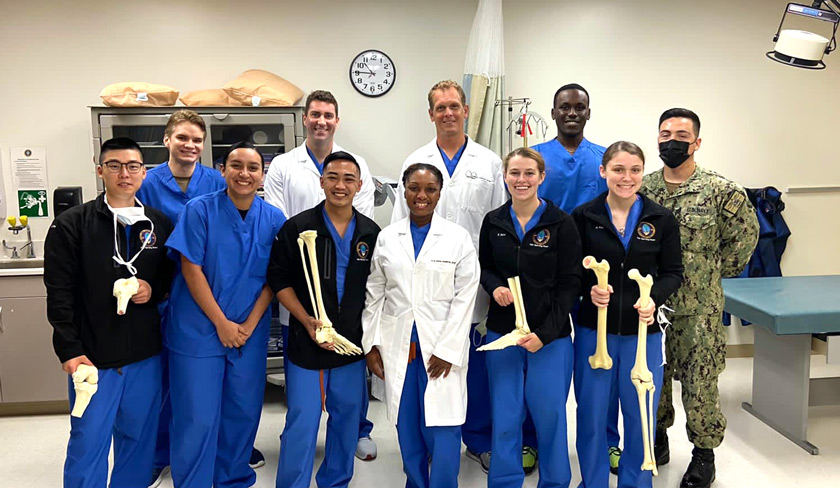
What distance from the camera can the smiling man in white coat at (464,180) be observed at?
2705 millimetres

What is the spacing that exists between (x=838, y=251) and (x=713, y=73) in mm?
1748

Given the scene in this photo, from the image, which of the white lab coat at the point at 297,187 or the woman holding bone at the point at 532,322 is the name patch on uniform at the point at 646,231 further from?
the white lab coat at the point at 297,187

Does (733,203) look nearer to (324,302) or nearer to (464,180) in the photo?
(464,180)

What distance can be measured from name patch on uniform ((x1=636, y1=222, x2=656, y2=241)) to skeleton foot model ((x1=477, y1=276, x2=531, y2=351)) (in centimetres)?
53

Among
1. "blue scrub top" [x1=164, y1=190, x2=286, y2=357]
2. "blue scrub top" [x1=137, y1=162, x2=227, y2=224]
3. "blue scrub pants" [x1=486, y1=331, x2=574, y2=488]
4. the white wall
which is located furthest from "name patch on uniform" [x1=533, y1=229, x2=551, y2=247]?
the white wall

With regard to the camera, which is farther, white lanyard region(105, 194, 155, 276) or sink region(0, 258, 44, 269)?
sink region(0, 258, 44, 269)

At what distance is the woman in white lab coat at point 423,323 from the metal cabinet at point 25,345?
2389mm

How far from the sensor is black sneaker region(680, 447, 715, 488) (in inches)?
105

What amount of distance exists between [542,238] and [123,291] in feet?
5.19

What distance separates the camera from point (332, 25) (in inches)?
173

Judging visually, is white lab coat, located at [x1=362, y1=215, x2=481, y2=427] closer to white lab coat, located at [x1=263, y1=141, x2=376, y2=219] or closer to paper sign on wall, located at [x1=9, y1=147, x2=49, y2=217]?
white lab coat, located at [x1=263, y1=141, x2=376, y2=219]

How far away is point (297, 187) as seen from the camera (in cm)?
284

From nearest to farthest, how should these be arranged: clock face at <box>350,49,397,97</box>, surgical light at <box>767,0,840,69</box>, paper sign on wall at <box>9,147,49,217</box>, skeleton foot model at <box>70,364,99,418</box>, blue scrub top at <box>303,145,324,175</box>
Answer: skeleton foot model at <box>70,364,99,418</box> → blue scrub top at <box>303,145,324,175</box> → surgical light at <box>767,0,840,69</box> → paper sign on wall at <box>9,147,49,217</box> → clock face at <box>350,49,397,97</box>

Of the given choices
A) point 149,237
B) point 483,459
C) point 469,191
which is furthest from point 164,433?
point 469,191
